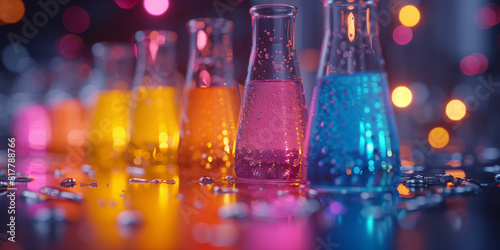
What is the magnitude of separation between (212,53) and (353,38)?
1.26 feet

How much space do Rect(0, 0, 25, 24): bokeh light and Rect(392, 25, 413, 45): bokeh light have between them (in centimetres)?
196

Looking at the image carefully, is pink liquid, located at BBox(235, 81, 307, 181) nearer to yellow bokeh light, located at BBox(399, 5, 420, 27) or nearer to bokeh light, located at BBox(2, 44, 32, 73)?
yellow bokeh light, located at BBox(399, 5, 420, 27)

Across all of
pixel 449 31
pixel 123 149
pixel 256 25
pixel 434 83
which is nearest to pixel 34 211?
pixel 256 25

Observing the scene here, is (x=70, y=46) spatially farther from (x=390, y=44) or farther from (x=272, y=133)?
(x=272, y=133)

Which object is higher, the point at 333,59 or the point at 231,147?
the point at 333,59

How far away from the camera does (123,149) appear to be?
4.59 feet

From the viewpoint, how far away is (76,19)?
93.3 inches

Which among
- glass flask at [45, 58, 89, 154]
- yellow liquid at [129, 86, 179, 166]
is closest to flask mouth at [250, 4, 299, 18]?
yellow liquid at [129, 86, 179, 166]

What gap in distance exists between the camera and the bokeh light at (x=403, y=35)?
2869 mm

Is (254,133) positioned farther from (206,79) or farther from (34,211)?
(34,211)

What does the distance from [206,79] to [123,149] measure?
1.52 ft

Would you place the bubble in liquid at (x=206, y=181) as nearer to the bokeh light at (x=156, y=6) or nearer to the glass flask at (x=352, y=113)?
the glass flask at (x=352, y=113)

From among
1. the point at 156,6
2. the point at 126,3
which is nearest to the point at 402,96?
the point at 156,6

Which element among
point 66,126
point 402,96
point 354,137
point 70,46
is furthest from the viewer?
point 402,96
